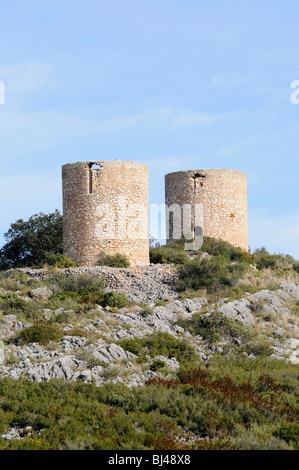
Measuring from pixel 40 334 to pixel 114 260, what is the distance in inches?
318

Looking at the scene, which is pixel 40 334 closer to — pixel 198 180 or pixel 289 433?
pixel 289 433

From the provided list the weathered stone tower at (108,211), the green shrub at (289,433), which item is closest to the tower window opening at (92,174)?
the weathered stone tower at (108,211)

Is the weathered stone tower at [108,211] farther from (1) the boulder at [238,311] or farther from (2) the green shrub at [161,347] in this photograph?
(2) the green shrub at [161,347]

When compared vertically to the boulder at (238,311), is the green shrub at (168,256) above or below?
above

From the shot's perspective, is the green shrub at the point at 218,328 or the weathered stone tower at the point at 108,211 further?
the weathered stone tower at the point at 108,211

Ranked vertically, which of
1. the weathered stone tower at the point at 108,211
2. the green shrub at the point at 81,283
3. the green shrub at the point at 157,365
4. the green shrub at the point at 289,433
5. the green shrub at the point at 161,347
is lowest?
the green shrub at the point at 289,433

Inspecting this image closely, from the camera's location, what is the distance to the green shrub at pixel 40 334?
16.9 metres

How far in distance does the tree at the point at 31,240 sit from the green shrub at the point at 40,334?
585 inches

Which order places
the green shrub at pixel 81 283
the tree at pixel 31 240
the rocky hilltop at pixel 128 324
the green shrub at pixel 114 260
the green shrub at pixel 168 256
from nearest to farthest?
1. the rocky hilltop at pixel 128 324
2. the green shrub at pixel 81 283
3. the green shrub at pixel 114 260
4. the green shrub at pixel 168 256
5. the tree at pixel 31 240

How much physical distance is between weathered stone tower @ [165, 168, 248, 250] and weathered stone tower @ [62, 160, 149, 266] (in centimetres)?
395

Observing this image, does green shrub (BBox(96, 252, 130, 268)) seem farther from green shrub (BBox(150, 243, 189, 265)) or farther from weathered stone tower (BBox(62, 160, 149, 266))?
green shrub (BBox(150, 243, 189, 265))

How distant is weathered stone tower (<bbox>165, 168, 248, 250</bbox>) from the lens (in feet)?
95.5

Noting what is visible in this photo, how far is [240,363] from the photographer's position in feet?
55.3
